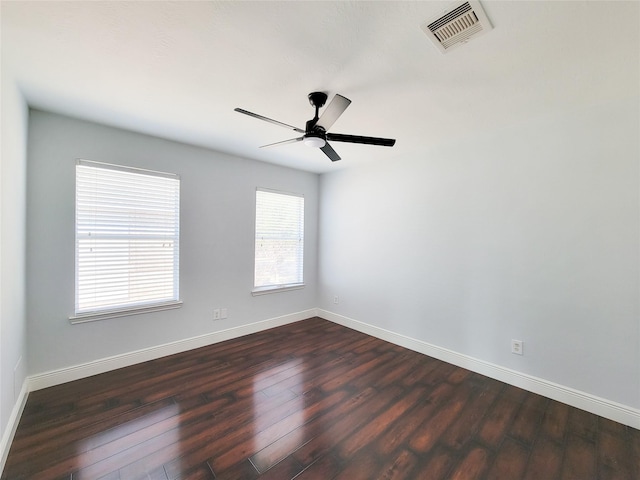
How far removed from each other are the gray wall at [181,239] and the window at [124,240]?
0.08 metres

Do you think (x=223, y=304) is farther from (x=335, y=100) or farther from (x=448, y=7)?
(x=448, y=7)

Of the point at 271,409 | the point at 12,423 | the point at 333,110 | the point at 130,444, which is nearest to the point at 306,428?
the point at 271,409

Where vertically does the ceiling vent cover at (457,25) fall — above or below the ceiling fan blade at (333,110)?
above

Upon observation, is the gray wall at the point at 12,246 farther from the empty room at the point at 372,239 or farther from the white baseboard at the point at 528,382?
the white baseboard at the point at 528,382

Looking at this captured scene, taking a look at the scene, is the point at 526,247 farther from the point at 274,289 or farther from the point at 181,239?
the point at 181,239

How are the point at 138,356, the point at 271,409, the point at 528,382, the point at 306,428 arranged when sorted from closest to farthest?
the point at 306,428 → the point at 271,409 → the point at 528,382 → the point at 138,356


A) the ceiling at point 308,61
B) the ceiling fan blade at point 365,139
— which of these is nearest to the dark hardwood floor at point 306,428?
the ceiling fan blade at point 365,139

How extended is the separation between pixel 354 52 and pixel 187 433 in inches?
109

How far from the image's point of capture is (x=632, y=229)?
2.02m

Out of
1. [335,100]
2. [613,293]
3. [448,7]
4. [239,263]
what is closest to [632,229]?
[613,293]

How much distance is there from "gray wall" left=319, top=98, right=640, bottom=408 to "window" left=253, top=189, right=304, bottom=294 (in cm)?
128

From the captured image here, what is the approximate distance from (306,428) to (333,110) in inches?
90.1

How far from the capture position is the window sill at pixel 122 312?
2527 mm

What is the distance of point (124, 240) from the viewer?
2760mm
